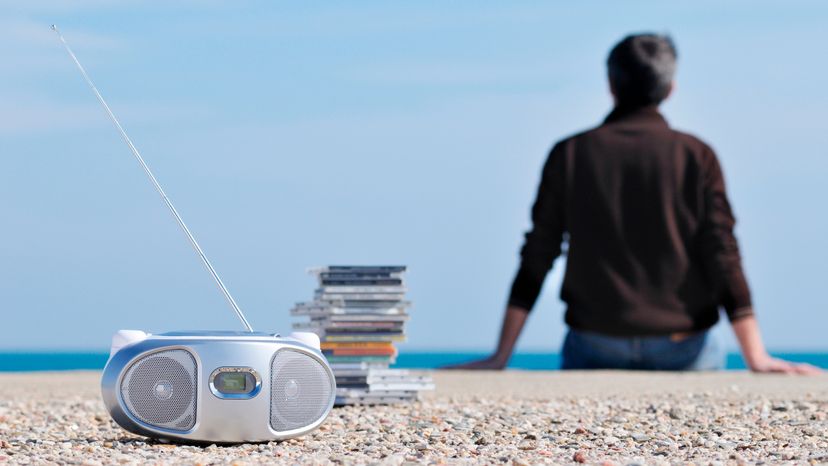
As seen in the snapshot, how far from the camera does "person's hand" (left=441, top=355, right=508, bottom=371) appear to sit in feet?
20.3

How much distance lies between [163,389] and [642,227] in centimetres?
305

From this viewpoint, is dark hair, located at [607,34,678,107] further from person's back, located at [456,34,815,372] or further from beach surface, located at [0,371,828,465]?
beach surface, located at [0,371,828,465]

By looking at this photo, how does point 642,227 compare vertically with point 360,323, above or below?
above

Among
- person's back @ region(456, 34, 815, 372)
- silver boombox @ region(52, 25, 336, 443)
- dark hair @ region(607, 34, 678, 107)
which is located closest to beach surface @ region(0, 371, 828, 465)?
silver boombox @ region(52, 25, 336, 443)

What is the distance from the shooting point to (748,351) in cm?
607

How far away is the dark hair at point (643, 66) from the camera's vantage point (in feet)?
19.4

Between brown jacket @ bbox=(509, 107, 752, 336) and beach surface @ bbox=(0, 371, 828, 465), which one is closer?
beach surface @ bbox=(0, 371, 828, 465)

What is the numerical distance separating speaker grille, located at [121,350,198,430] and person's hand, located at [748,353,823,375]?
11.1 feet

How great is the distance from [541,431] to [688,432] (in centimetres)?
60

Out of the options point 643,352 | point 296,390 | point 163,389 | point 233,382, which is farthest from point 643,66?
point 163,389

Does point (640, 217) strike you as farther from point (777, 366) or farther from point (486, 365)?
point (486, 365)

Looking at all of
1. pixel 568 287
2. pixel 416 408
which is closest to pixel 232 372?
pixel 416 408

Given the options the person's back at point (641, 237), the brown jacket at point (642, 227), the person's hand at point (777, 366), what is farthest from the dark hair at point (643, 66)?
the person's hand at point (777, 366)

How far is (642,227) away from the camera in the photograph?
602 centimetres
